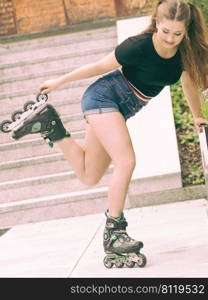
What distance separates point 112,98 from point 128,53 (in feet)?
0.94

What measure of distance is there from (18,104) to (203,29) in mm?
4469

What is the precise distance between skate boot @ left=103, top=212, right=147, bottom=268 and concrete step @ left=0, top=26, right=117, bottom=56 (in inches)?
211

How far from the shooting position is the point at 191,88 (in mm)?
3637

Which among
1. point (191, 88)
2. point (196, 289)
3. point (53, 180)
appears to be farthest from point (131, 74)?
point (53, 180)

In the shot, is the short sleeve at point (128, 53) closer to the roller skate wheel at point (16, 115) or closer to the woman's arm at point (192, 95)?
the woman's arm at point (192, 95)

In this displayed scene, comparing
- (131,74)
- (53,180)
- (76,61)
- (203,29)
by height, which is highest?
(203,29)

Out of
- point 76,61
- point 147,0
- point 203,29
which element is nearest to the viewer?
point 203,29

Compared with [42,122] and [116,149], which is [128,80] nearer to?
Result: [116,149]

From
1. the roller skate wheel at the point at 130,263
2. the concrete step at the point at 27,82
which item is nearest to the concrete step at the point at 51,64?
the concrete step at the point at 27,82

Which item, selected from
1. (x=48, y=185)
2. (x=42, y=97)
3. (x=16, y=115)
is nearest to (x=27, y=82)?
(x=48, y=185)

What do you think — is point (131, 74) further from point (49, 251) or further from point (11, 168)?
point (11, 168)

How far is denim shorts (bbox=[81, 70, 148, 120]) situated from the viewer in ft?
11.3

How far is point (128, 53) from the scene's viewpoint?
331cm

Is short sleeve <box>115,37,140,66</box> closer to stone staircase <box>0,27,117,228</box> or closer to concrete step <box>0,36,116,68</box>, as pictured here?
stone staircase <box>0,27,117,228</box>
